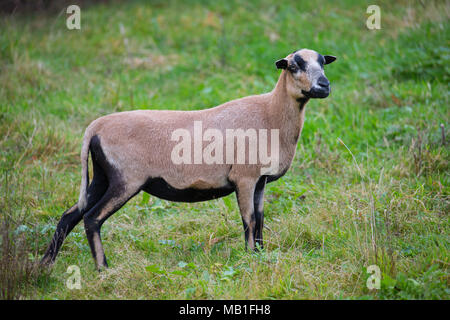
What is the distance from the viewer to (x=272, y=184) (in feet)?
21.6

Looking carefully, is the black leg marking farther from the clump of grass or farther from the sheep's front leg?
the clump of grass

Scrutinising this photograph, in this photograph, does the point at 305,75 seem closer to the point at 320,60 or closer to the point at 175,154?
the point at 320,60

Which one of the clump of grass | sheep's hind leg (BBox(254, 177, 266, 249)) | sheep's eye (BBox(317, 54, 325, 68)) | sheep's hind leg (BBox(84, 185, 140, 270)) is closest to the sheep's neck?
sheep's eye (BBox(317, 54, 325, 68))

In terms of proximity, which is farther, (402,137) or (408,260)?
(402,137)

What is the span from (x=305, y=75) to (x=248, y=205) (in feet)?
4.70

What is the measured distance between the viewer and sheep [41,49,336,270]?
4.72 metres

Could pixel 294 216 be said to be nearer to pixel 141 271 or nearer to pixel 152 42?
pixel 141 271

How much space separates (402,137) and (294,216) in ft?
8.82

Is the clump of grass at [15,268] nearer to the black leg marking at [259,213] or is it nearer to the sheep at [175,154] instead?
the sheep at [175,154]

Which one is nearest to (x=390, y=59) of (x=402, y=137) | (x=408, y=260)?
(x=402, y=137)

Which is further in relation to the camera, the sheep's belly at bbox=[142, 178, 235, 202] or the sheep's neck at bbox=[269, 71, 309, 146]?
the sheep's neck at bbox=[269, 71, 309, 146]

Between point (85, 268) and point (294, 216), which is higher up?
point (294, 216)

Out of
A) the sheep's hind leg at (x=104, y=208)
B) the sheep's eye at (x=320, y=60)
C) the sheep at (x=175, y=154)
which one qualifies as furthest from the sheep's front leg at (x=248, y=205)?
the sheep's eye at (x=320, y=60)
